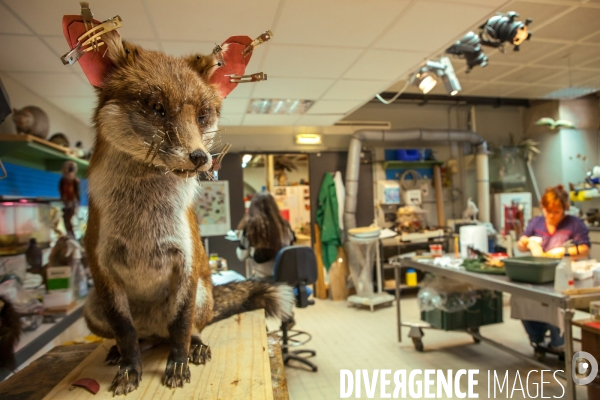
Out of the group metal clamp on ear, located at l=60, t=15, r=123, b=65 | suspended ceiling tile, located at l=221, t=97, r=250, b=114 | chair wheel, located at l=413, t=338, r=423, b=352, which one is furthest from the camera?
suspended ceiling tile, located at l=221, t=97, r=250, b=114

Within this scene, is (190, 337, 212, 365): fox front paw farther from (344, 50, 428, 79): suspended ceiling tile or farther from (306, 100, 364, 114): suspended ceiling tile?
(306, 100, 364, 114): suspended ceiling tile

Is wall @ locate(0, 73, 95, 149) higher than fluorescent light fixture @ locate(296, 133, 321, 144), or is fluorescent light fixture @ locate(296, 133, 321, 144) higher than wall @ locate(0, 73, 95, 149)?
fluorescent light fixture @ locate(296, 133, 321, 144)

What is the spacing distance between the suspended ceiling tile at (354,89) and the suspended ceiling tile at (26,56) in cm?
240

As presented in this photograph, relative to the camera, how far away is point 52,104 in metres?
3.35

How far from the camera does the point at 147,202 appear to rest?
0.93 metres

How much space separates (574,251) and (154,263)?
3557 mm

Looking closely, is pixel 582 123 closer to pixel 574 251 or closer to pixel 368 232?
pixel 574 251

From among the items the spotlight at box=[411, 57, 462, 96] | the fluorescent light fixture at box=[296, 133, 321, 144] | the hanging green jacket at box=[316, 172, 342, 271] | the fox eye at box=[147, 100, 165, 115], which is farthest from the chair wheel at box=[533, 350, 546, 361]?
the fluorescent light fixture at box=[296, 133, 321, 144]

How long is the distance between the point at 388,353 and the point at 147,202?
131 inches

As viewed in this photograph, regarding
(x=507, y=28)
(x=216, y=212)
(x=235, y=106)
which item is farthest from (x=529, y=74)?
(x=216, y=212)

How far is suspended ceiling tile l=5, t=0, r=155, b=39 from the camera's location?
75.3 inches

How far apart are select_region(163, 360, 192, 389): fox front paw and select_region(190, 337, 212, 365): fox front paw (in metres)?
0.09

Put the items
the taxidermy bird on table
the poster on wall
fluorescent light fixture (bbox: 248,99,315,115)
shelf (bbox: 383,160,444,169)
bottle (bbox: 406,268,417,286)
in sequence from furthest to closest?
shelf (bbox: 383,160,444,169)
bottle (bbox: 406,268,417,286)
the poster on wall
the taxidermy bird on table
fluorescent light fixture (bbox: 248,99,315,115)

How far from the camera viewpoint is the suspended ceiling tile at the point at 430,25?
2.34 m
